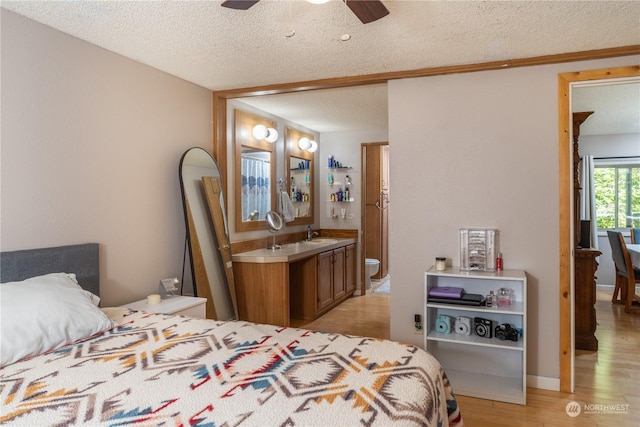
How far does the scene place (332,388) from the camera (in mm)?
1430

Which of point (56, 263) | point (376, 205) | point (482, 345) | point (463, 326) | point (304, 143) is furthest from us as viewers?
point (376, 205)

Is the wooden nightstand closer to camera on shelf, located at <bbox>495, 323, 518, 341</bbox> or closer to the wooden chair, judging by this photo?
camera on shelf, located at <bbox>495, 323, 518, 341</bbox>

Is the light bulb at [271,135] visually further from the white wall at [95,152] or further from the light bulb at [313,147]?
the white wall at [95,152]

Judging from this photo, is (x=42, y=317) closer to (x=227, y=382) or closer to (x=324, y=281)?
(x=227, y=382)

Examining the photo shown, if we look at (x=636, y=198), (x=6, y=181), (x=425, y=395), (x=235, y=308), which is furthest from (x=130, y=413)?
(x=636, y=198)

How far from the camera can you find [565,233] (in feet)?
9.51

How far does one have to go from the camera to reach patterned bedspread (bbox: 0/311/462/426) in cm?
126

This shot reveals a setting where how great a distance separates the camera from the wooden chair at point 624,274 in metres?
4.84

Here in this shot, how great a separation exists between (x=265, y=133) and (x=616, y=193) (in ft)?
18.1

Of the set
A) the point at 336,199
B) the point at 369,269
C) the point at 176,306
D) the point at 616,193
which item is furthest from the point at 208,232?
the point at 616,193

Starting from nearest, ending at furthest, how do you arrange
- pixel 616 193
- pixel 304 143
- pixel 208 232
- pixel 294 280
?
1. pixel 208 232
2. pixel 294 280
3. pixel 304 143
4. pixel 616 193

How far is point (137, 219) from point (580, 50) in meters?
3.32

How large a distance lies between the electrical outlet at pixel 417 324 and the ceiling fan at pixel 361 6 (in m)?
2.27

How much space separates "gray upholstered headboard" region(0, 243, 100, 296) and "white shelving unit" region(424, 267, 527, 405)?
223 centimetres
